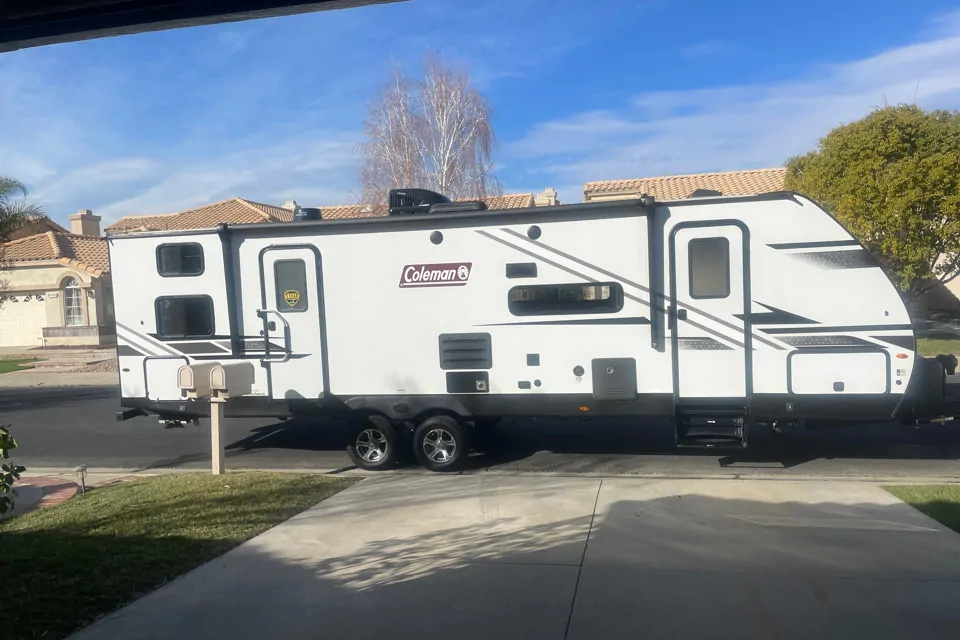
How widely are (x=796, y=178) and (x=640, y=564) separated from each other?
765 inches

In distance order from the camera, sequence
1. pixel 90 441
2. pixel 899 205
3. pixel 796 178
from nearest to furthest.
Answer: pixel 90 441
pixel 899 205
pixel 796 178

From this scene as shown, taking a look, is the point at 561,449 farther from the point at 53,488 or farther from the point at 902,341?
the point at 53,488

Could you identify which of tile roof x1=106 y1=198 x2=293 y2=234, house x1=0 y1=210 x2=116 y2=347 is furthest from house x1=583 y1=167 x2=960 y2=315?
house x1=0 y1=210 x2=116 y2=347

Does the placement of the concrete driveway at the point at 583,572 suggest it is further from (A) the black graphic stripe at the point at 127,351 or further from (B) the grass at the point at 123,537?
(A) the black graphic stripe at the point at 127,351

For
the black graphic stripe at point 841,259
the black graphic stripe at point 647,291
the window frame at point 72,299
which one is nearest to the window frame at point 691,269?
the black graphic stripe at point 647,291

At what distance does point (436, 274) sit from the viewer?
28.8ft

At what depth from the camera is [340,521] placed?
6887 mm

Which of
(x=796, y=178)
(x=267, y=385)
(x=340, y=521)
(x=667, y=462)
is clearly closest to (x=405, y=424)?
(x=267, y=385)

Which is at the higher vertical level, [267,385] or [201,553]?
[267,385]

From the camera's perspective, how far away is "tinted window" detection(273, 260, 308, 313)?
9.15m

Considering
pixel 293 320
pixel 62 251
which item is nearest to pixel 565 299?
pixel 293 320

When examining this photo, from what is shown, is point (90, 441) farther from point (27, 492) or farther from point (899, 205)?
point (899, 205)

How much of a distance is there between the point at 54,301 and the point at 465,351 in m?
26.4

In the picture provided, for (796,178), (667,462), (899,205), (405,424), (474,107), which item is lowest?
(667,462)
